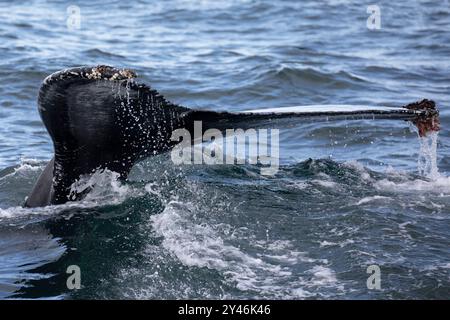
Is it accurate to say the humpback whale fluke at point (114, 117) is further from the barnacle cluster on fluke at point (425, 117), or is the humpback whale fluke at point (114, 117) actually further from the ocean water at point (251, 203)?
the ocean water at point (251, 203)

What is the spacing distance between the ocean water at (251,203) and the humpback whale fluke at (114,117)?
10.4 inches

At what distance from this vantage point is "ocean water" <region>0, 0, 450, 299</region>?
238 inches

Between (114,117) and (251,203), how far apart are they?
1.94m

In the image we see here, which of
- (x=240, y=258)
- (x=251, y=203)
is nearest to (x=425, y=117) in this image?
(x=240, y=258)

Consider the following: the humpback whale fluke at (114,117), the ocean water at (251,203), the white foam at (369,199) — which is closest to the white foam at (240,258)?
the ocean water at (251,203)

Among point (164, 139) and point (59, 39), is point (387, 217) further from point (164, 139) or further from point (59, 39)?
point (59, 39)

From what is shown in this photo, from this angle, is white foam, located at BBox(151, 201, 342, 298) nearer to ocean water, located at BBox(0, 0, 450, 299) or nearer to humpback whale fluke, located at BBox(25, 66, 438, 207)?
ocean water, located at BBox(0, 0, 450, 299)

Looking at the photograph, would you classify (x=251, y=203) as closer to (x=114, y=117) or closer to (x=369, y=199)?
(x=369, y=199)

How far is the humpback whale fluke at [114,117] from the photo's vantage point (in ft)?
18.9

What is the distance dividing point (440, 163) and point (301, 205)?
2.94 m

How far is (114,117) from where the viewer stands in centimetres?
610

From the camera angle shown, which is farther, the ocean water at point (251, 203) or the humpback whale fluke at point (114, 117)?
the ocean water at point (251, 203)

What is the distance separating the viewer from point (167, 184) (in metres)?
8.02
